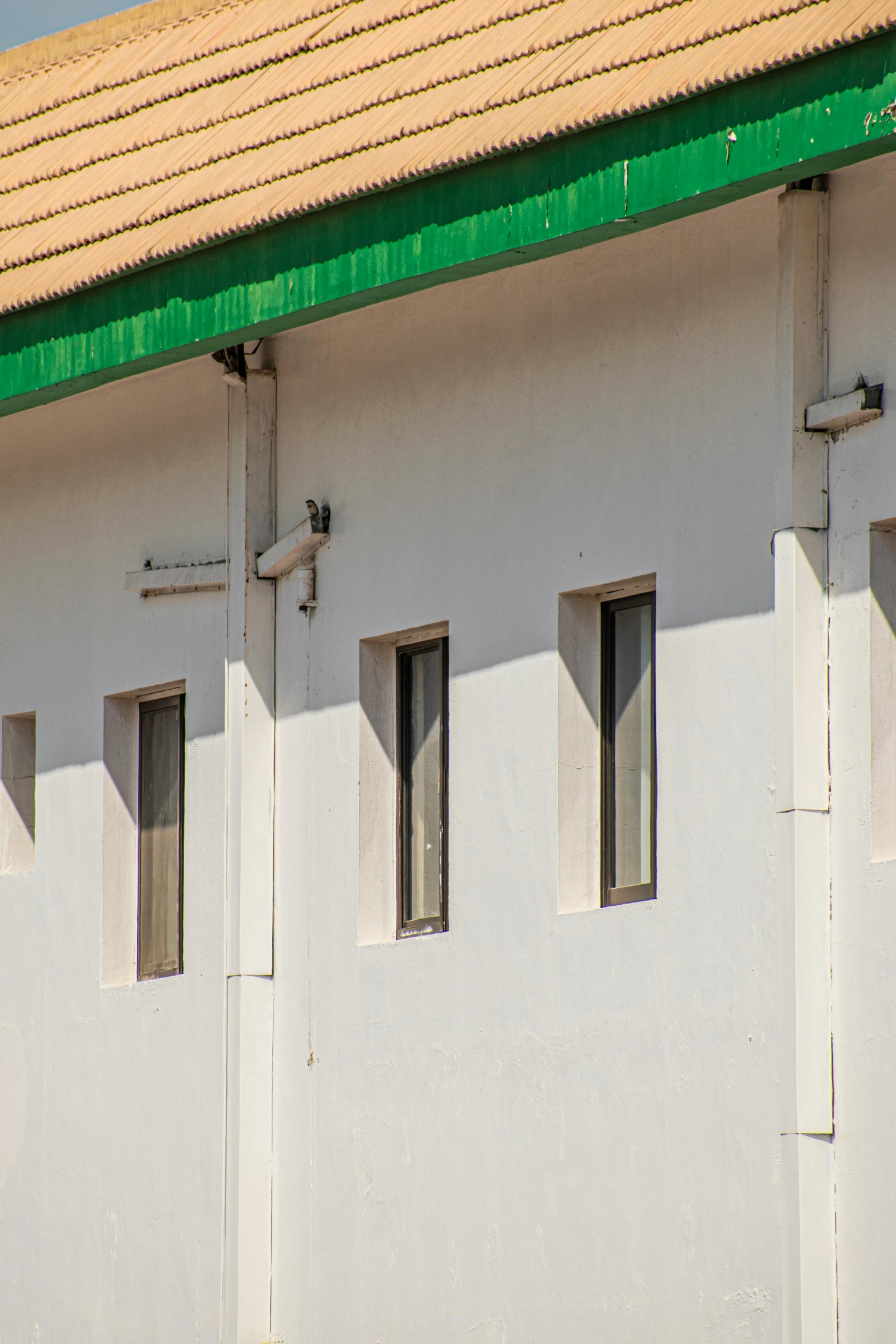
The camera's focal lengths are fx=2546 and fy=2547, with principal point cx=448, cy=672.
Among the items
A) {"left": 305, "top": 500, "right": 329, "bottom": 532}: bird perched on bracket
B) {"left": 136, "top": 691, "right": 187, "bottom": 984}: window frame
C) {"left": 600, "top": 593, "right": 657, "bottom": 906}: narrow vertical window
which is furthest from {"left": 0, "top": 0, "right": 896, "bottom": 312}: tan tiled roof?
{"left": 136, "top": 691, "right": 187, "bottom": 984}: window frame

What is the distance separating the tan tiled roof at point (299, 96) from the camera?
390 inches

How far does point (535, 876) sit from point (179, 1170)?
2998 mm

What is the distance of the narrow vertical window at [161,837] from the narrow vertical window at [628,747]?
3.39m

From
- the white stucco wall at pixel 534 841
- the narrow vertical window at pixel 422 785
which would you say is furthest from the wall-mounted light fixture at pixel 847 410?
the narrow vertical window at pixel 422 785

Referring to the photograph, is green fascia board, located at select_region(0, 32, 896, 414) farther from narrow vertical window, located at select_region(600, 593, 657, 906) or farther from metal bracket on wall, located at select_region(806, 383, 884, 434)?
narrow vertical window, located at select_region(600, 593, 657, 906)

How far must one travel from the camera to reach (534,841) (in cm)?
1120

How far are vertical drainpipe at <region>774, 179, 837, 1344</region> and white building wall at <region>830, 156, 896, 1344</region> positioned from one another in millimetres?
47

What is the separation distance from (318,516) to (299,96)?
2024mm

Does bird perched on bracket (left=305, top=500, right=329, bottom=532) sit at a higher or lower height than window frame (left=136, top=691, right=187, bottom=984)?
higher

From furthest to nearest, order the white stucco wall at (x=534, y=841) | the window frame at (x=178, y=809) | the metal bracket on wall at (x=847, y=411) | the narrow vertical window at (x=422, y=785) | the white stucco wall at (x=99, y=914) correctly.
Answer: the window frame at (x=178, y=809) → the white stucco wall at (x=99, y=914) → the narrow vertical window at (x=422, y=785) → the white stucco wall at (x=534, y=841) → the metal bracket on wall at (x=847, y=411)

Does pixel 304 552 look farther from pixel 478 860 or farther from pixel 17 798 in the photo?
pixel 17 798

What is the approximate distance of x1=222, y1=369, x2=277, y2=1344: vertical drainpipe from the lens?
12398mm

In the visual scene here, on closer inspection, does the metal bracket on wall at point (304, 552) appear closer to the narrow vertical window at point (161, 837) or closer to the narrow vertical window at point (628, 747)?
the narrow vertical window at point (161, 837)

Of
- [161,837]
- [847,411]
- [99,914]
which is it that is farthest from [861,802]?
[99,914]
